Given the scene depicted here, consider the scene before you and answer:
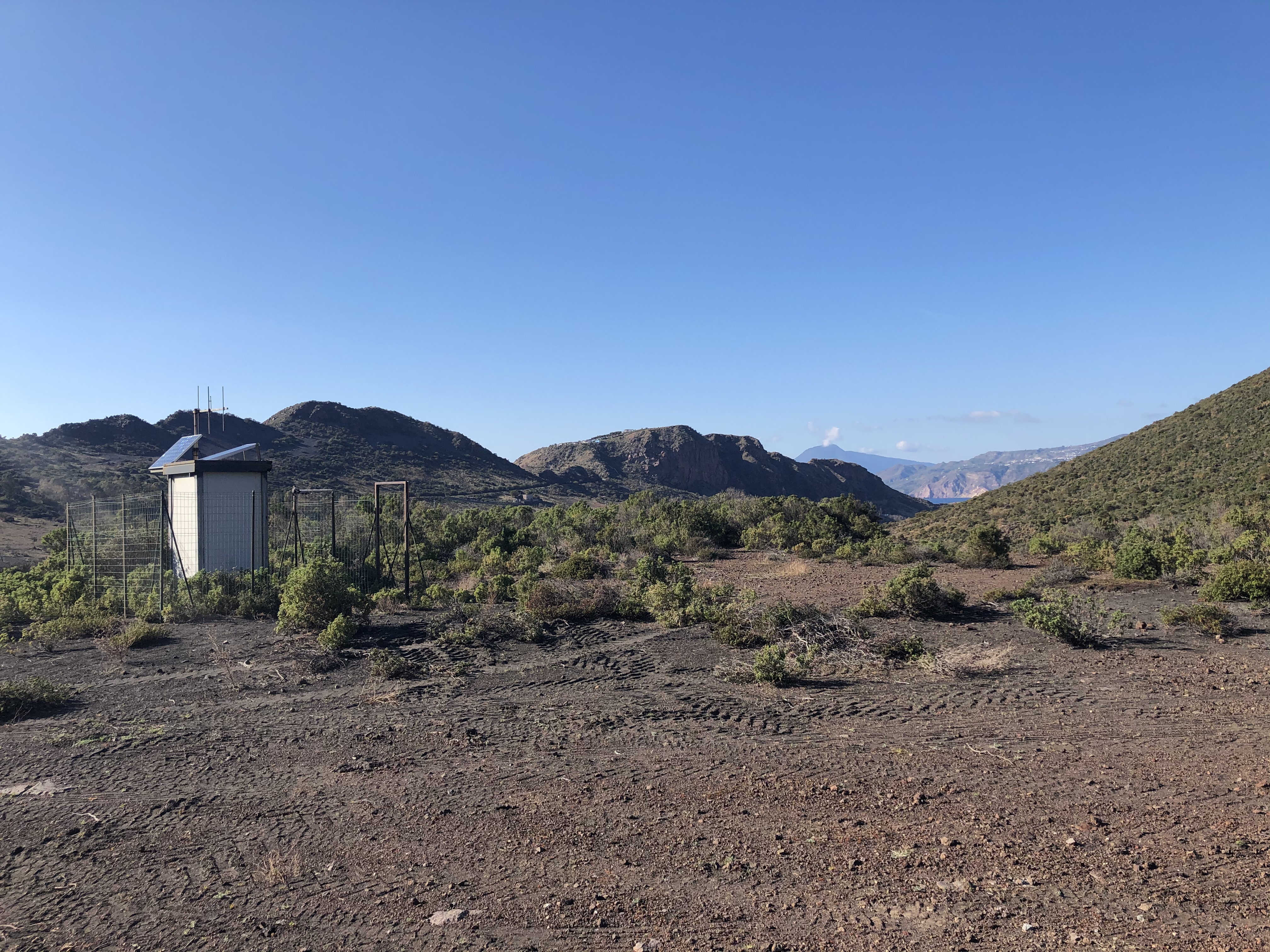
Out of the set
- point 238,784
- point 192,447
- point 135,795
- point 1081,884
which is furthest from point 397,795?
point 192,447

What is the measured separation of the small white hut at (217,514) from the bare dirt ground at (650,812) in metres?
5.73

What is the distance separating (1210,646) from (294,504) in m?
14.8

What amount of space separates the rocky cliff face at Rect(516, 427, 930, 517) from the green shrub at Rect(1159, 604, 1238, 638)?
204 ft

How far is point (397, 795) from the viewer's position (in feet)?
17.3

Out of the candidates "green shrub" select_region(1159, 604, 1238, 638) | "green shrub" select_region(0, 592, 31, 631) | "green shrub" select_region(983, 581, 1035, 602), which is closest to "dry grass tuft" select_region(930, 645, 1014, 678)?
"green shrub" select_region(1159, 604, 1238, 638)

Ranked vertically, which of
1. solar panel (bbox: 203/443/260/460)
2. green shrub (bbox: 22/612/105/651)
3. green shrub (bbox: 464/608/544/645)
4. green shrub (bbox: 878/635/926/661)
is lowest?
green shrub (bbox: 878/635/926/661)

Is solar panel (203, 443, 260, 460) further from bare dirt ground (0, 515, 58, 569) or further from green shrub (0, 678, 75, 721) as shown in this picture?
bare dirt ground (0, 515, 58, 569)

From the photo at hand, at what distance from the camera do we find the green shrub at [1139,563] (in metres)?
14.2

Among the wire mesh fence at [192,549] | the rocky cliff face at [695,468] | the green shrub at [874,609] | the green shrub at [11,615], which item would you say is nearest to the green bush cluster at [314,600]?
the wire mesh fence at [192,549]

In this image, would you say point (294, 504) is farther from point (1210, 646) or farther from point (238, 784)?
point (1210, 646)

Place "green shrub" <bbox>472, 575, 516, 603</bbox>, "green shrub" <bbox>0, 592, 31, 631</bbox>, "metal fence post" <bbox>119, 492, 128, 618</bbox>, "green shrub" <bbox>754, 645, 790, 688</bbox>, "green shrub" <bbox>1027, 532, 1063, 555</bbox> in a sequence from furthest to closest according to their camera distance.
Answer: "green shrub" <bbox>1027, 532, 1063, 555</bbox>, "green shrub" <bbox>472, 575, 516, 603</bbox>, "metal fence post" <bbox>119, 492, 128, 618</bbox>, "green shrub" <bbox>0, 592, 31, 631</bbox>, "green shrub" <bbox>754, 645, 790, 688</bbox>

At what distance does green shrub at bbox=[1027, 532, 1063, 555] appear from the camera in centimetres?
2023

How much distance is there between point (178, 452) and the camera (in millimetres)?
15695

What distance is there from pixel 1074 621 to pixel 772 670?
4573mm
